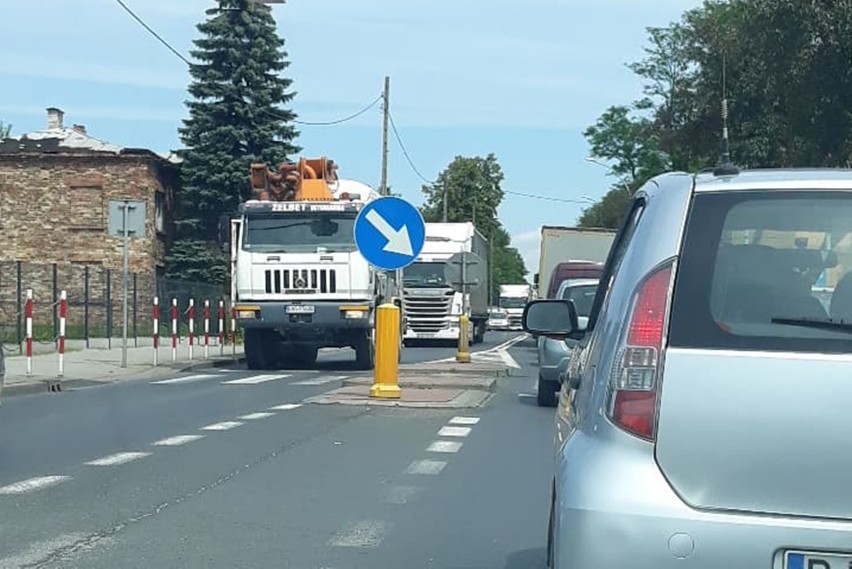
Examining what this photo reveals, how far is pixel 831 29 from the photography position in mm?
29438

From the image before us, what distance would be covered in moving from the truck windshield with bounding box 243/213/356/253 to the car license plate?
20634 mm

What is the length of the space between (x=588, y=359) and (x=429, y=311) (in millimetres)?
36695

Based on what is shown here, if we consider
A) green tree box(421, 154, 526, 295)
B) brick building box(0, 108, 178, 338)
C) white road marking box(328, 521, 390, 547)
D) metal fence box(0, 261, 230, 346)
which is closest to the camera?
white road marking box(328, 521, 390, 547)

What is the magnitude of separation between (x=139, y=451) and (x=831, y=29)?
22.5 m

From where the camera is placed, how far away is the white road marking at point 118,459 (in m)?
10.5

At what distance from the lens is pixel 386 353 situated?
51.9 feet

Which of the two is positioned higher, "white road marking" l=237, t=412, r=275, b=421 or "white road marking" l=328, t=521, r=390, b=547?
"white road marking" l=328, t=521, r=390, b=547

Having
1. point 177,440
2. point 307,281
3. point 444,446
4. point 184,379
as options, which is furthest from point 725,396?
point 307,281

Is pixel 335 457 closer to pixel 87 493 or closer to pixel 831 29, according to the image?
pixel 87 493

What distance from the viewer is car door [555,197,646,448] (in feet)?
14.2

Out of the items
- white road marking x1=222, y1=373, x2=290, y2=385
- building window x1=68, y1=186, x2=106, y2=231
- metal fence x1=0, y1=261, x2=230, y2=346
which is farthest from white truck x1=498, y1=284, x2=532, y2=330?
white road marking x1=222, y1=373, x2=290, y2=385

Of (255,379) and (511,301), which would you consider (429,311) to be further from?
(511,301)

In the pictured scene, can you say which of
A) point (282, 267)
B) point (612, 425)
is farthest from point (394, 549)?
point (282, 267)

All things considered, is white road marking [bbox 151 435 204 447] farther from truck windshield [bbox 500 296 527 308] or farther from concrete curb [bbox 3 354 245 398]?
truck windshield [bbox 500 296 527 308]
